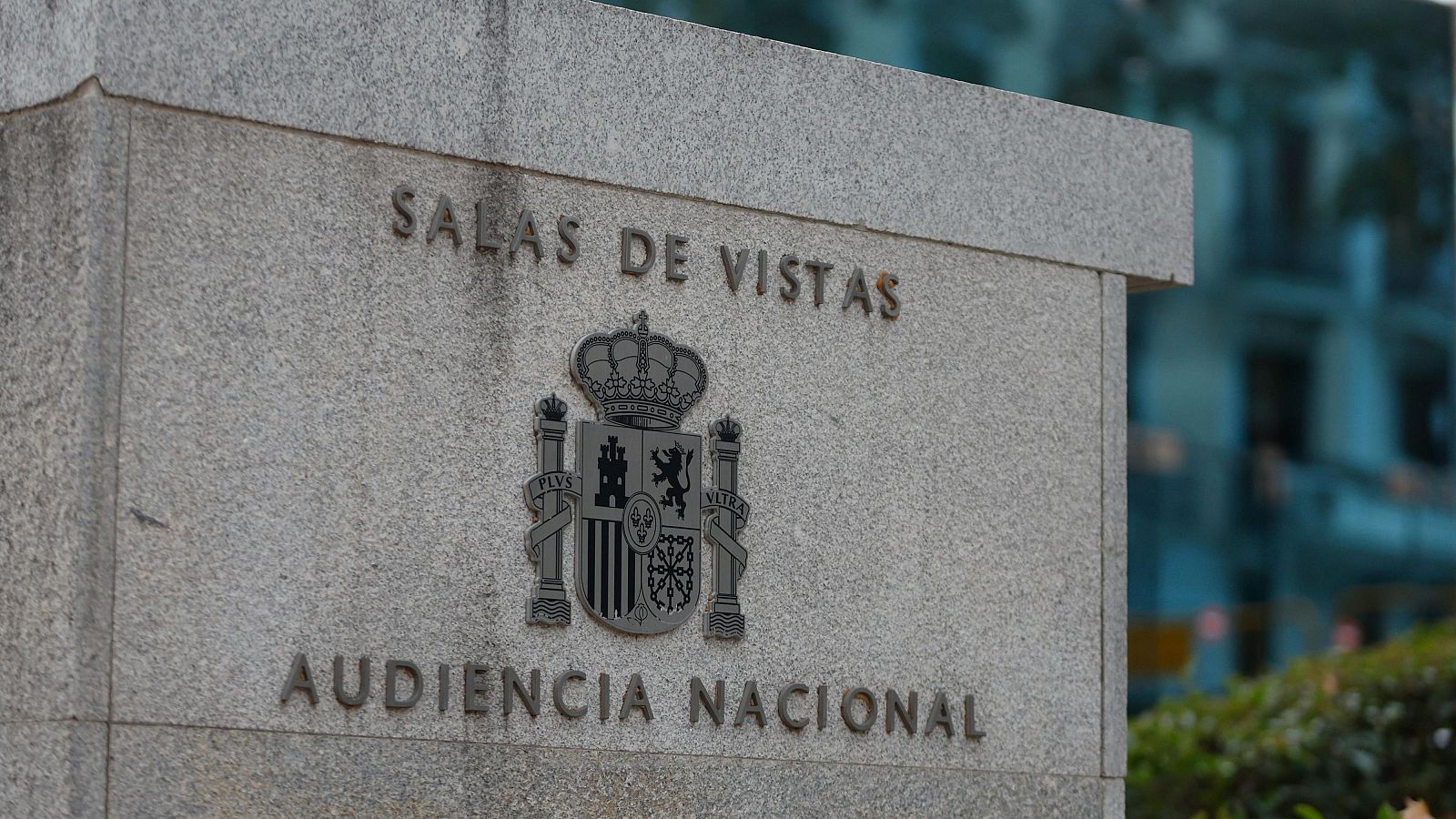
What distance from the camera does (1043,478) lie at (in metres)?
6.09

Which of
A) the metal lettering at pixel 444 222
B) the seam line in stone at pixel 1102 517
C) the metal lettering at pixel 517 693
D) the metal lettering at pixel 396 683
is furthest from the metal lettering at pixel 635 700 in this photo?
the seam line in stone at pixel 1102 517

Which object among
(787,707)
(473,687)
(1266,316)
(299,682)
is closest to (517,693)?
(473,687)

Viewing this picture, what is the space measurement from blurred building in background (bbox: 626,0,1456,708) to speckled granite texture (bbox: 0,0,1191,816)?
15128 millimetres

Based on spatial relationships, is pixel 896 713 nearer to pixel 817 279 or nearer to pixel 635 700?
pixel 635 700

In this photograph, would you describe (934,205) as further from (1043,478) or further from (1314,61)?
(1314,61)

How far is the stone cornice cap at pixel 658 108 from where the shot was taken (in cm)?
488

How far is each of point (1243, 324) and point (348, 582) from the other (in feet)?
72.9

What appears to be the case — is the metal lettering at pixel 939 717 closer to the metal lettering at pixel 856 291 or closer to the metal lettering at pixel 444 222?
the metal lettering at pixel 856 291

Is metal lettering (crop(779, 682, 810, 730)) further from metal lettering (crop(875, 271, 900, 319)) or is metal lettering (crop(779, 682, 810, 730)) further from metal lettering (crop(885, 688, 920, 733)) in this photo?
metal lettering (crop(875, 271, 900, 319))

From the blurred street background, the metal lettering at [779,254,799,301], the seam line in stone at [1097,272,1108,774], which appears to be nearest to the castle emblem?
the metal lettering at [779,254,799,301]

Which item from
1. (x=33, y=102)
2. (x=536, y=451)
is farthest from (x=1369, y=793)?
(x=33, y=102)

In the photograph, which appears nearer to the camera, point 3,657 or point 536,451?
point 3,657

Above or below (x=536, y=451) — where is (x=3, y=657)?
below

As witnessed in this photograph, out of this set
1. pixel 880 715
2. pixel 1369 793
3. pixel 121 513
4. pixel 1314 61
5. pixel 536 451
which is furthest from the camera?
pixel 1314 61
